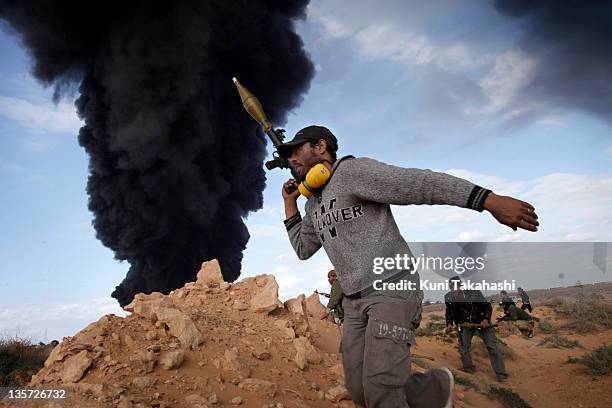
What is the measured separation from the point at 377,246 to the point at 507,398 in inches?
218

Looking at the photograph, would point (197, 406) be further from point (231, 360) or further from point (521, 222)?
point (521, 222)

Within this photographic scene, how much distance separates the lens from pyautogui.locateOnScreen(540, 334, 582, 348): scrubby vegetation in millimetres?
11336

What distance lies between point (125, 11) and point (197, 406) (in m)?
24.8

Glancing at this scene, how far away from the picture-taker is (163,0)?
2358 cm

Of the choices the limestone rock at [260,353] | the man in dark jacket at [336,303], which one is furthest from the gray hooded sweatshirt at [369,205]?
the man in dark jacket at [336,303]

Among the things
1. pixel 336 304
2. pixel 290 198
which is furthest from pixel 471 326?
pixel 290 198

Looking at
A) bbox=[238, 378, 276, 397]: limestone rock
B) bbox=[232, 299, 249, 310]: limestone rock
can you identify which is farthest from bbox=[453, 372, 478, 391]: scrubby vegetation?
bbox=[238, 378, 276, 397]: limestone rock

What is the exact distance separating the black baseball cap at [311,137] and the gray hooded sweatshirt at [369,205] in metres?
0.24

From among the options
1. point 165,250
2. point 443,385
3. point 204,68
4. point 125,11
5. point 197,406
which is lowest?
point 197,406

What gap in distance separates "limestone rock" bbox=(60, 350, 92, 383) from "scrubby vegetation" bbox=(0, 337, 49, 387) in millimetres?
4556

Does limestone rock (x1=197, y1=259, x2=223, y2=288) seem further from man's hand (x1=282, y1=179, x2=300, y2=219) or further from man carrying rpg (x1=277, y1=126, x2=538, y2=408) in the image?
man carrying rpg (x1=277, y1=126, x2=538, y2=408)

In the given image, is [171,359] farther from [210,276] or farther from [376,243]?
[210,276]

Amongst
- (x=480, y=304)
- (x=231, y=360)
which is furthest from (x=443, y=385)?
(x=480, y=304)

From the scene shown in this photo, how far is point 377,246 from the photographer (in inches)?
96.4
